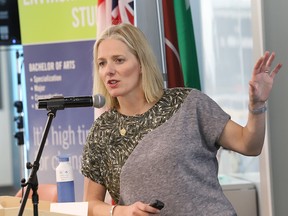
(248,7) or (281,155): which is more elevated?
(248,7)

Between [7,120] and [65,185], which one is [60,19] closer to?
[65,185]

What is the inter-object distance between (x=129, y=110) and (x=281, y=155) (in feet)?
3.56

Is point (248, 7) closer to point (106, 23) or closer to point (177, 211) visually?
point (106, 23)

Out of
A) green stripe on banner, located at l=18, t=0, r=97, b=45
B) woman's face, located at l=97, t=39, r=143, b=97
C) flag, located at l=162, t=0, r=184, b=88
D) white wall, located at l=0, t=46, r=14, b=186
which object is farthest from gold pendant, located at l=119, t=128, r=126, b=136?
white wall, located at l=0, t=46, r=14, b=186

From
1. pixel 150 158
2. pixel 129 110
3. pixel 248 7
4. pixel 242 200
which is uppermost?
pixel 248 7

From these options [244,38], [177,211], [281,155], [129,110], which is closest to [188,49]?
[244,38]

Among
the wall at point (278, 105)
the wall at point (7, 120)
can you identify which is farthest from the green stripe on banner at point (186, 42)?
the wall at point (7, 120)

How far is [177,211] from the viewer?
2170 mm

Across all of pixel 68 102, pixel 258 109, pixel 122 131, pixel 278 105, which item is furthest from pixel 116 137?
pixel 278 105

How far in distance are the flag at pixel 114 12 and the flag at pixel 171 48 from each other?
20 centimetres

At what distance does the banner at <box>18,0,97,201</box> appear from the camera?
442 cm

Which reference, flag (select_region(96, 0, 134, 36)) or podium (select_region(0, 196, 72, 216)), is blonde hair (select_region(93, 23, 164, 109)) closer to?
podium (select_region(0, 196, 72, 216))

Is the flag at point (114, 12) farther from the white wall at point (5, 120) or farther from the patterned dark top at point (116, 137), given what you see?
the white wall at point (5, 120)

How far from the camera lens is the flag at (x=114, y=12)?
3283 millimetres
